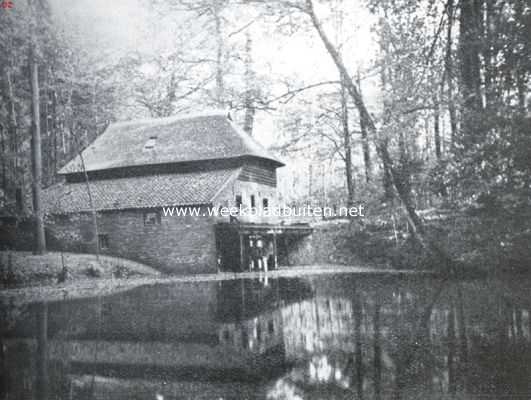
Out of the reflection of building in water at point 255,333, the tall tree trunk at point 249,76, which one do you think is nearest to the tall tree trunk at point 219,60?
the tall tree trunk at point 249,76

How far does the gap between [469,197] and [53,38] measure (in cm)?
825

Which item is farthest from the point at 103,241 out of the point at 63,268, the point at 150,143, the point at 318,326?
the point at 318,326

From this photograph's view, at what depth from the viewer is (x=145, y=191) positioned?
13945 mm

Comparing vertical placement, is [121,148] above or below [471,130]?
above

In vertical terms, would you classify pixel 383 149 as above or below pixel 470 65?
below

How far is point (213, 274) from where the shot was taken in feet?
43.4

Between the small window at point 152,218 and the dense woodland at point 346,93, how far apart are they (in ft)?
9.66

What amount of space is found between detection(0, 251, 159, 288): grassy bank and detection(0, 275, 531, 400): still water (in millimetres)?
1113

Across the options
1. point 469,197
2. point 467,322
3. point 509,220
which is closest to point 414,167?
point 469,197

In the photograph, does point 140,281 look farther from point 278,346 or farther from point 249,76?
point 278,346

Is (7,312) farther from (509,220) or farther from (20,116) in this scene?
(509,220)

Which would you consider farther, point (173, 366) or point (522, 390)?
point (173, 366)

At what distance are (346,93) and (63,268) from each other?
8.56 metres

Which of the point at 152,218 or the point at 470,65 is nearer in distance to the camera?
the point at 470,65
